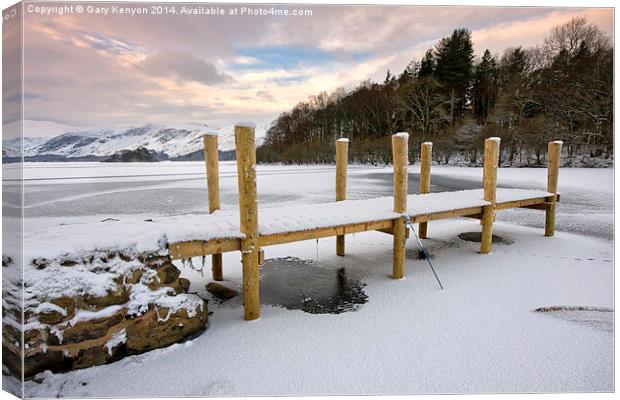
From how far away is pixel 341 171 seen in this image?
5.92m

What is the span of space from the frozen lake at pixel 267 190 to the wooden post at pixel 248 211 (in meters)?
1.57

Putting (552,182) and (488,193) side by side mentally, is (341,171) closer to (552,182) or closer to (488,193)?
(488,193)

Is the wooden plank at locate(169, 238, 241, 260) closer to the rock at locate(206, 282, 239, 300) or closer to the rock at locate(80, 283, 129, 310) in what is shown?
the rock at locate(80, 283, 129, 310)

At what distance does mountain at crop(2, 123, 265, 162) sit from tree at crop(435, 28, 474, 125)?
7.58ft

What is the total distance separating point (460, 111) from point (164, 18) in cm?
1148

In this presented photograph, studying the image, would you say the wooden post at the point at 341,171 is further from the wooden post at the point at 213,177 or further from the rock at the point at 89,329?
the rock at the point at 89,329

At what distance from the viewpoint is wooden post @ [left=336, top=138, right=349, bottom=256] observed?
5.76m

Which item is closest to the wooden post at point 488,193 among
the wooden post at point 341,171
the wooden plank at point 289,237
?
the wooden plank at point 289,237

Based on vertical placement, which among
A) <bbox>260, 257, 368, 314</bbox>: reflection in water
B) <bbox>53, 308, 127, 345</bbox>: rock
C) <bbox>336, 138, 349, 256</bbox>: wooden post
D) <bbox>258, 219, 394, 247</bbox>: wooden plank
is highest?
<bbox>336, 138, 349, 256</bbox>: wooden post

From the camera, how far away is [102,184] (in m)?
14.1

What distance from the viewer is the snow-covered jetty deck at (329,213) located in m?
3.57

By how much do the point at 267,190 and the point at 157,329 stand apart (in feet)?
33.9

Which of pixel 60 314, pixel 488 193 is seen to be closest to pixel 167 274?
pixel 60 314

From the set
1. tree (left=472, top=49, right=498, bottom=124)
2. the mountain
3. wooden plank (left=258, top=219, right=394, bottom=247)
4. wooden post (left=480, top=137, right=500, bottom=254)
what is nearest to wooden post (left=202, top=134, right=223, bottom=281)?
the mountain
